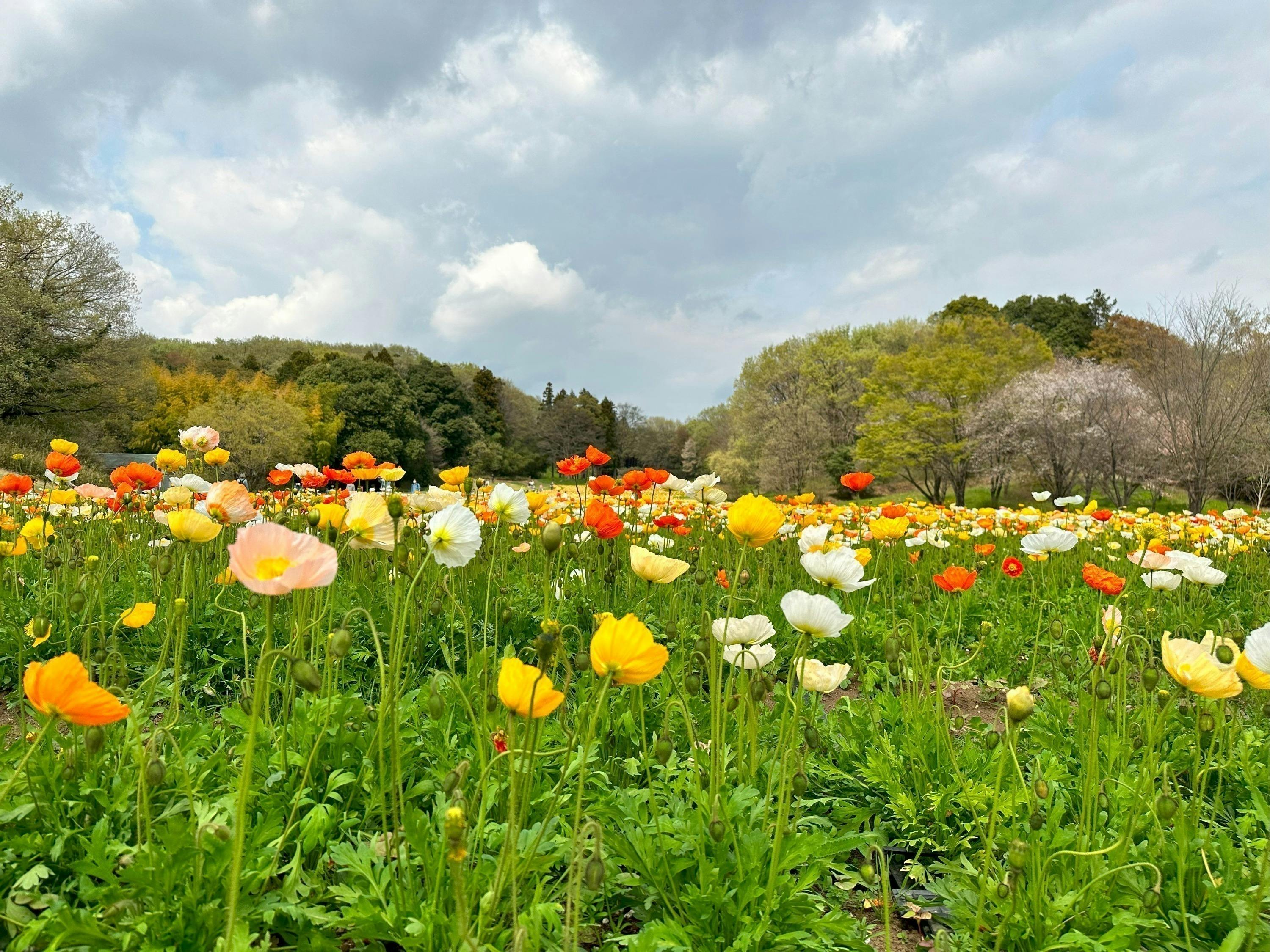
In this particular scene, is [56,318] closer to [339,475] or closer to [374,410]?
[374,410]

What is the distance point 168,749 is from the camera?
1.67 m

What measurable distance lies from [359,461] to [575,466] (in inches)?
36.2

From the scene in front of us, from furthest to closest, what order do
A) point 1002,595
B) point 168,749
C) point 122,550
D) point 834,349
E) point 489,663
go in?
point 834,349 < point 1002,595 < point 122,550 < point 489,663 < point 168,749

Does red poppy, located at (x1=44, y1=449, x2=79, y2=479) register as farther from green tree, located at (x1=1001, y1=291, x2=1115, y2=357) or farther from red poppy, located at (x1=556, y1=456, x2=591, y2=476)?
green tree, located at (x1=1001, y1=291, x2=1115, y2=357)

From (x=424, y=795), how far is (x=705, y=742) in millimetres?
810

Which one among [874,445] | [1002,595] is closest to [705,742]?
[1002,595]

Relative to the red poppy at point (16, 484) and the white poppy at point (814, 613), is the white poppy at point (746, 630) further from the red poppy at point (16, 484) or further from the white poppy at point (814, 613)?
the red poppy at point (16, 484)

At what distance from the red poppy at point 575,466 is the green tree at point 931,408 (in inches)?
809

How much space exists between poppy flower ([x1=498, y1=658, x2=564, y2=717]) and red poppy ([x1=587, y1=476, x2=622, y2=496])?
198 centimetres

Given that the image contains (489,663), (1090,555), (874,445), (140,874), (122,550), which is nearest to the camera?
(140,874)

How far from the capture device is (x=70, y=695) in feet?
2.92

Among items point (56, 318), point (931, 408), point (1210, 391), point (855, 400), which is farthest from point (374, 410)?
point (1210, 391)

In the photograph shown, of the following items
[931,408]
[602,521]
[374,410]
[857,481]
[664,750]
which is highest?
[374,410]

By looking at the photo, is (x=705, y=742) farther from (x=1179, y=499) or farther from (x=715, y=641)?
(x=1179, y=499)
